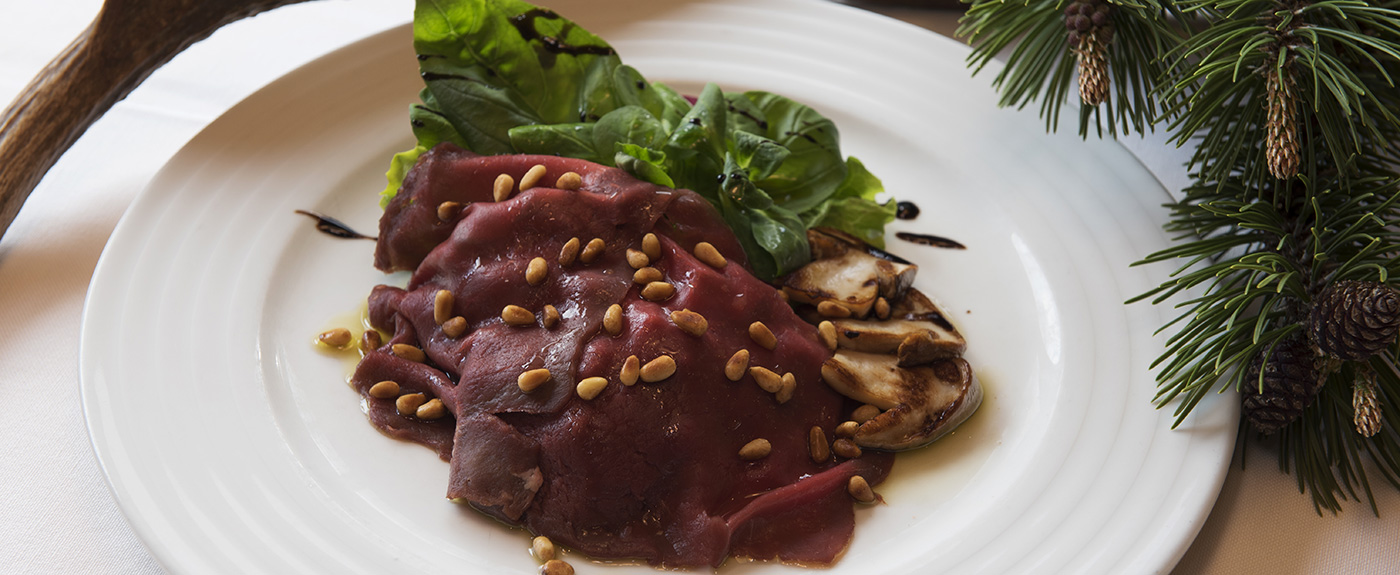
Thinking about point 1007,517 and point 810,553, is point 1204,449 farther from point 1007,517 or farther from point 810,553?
point 810,553

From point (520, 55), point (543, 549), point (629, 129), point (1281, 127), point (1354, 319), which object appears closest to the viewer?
point (1354, 319)

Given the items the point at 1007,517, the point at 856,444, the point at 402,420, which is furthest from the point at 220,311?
the point at 1007,517

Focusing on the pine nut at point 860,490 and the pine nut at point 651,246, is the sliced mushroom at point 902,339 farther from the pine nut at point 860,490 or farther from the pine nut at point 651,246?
the pine nut at point 651,246

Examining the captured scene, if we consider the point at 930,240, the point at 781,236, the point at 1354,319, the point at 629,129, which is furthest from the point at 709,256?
the point at 1354,319

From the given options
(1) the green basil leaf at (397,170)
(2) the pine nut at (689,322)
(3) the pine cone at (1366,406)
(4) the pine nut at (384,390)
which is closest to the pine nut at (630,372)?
(2) the pine nut at (689,322)

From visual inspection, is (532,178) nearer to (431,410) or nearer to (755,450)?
(431,410)
